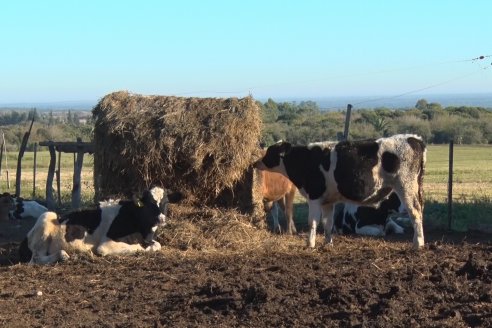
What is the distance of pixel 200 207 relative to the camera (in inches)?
509

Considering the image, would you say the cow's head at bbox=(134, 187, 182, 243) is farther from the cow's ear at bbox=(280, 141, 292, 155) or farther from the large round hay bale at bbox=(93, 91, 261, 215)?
the cow's ear at bbox=(280, 141, 292, 155)

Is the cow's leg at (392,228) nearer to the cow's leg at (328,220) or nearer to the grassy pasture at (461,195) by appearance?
the grassy pasture at (461,195)

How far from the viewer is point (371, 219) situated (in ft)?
48.1

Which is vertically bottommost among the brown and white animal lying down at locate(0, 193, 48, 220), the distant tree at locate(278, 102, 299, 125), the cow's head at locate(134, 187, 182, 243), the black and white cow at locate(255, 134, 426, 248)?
the brown and white animal lying down at locate(0, 193, 48, 220)

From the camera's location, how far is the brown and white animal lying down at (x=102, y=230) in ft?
36.3

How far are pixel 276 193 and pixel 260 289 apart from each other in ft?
20.9

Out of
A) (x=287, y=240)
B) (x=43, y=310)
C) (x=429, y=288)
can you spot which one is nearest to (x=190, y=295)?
(x=43, y=310)

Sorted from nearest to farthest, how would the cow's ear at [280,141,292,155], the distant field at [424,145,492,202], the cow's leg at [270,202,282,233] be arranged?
1. the cow's ear at [280,141,292,155]
2. the cow's leg at [270,202,282,233]
3. the distant field at [424,145,492,202]

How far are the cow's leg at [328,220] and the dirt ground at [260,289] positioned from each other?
0.88m

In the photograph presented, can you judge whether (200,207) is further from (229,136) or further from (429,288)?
(429,288)

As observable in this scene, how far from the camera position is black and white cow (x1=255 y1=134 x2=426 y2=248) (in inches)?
443

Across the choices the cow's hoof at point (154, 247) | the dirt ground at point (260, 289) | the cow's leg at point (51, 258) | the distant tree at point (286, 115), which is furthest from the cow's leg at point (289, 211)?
the distant tree at point (286, 115)

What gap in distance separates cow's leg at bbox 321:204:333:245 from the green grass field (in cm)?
340

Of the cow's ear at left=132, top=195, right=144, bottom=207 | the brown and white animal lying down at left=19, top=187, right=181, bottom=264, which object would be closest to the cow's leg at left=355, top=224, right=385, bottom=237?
the brown and white animal lying down at left=19, top=187, right=181, bottom=264
